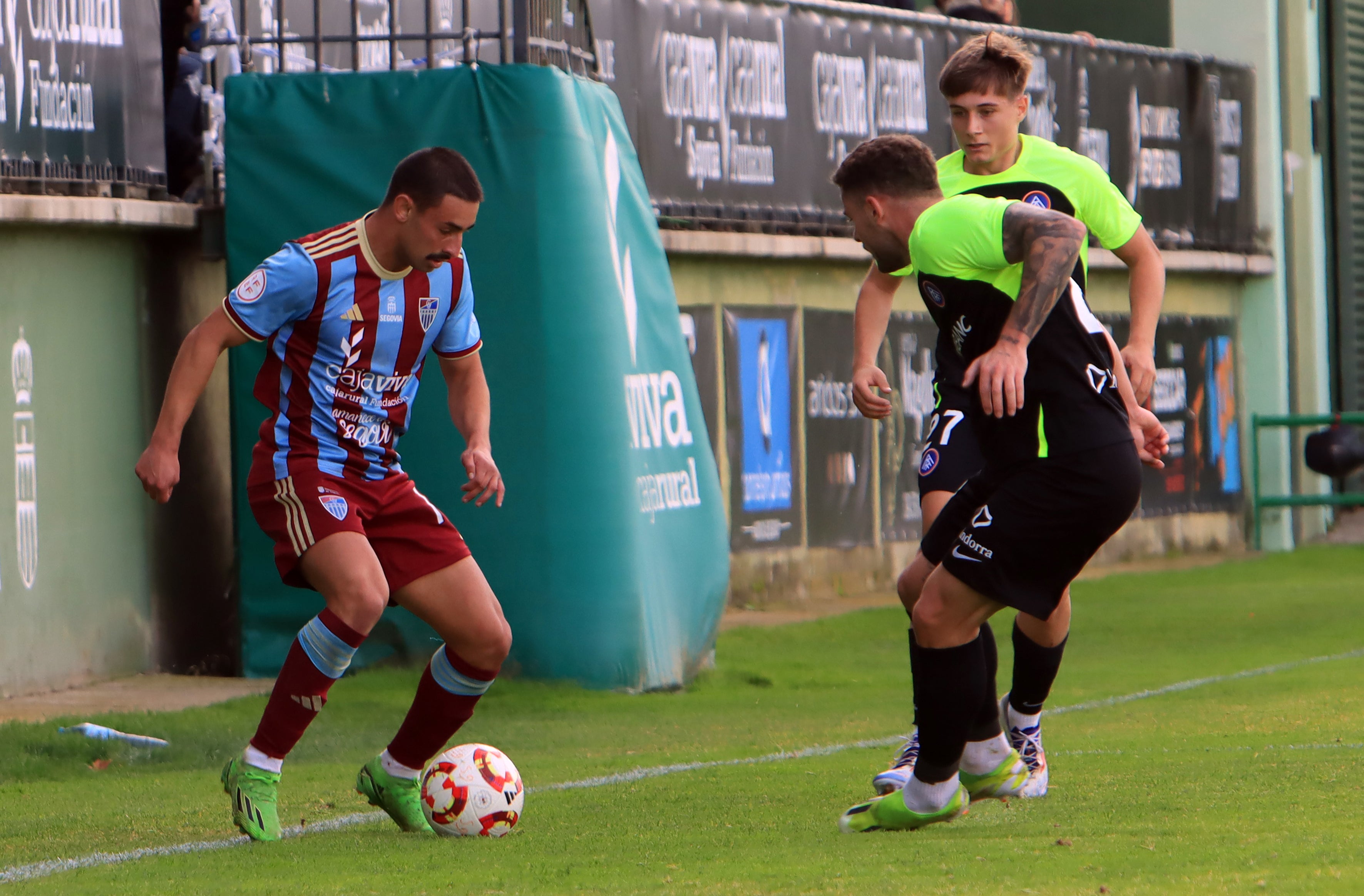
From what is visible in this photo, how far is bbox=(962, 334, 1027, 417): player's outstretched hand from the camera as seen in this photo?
15.5ft

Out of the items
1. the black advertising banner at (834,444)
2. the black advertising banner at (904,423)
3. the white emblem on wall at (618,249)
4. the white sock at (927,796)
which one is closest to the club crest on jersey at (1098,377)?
the white sock at (927,796)

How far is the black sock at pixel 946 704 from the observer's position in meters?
5.18

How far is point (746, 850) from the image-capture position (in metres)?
5.04

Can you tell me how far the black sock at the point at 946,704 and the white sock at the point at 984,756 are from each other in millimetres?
496

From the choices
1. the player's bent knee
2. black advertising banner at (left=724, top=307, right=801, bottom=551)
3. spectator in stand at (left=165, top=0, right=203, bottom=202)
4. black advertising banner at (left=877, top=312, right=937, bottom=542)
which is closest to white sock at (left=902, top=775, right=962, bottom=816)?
the player's bent knee

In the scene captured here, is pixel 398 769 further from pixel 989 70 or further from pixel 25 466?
pixel 25 466

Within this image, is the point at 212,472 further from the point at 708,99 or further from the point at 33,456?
the point at 708,99

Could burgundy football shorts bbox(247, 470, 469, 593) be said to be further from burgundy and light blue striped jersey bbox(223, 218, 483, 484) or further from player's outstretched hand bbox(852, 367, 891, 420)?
player's outstretched hand bbox(852, 367, 891, 420)

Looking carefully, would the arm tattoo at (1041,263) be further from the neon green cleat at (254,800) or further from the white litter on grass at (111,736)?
the white litter on grass at (111,736)

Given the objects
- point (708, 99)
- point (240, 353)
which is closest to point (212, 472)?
point (240, 353)

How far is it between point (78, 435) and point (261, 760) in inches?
190

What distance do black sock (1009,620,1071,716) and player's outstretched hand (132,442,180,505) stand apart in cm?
245

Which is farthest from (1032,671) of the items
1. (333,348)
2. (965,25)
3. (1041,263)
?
(965,25)

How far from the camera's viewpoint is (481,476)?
5.77 meters
